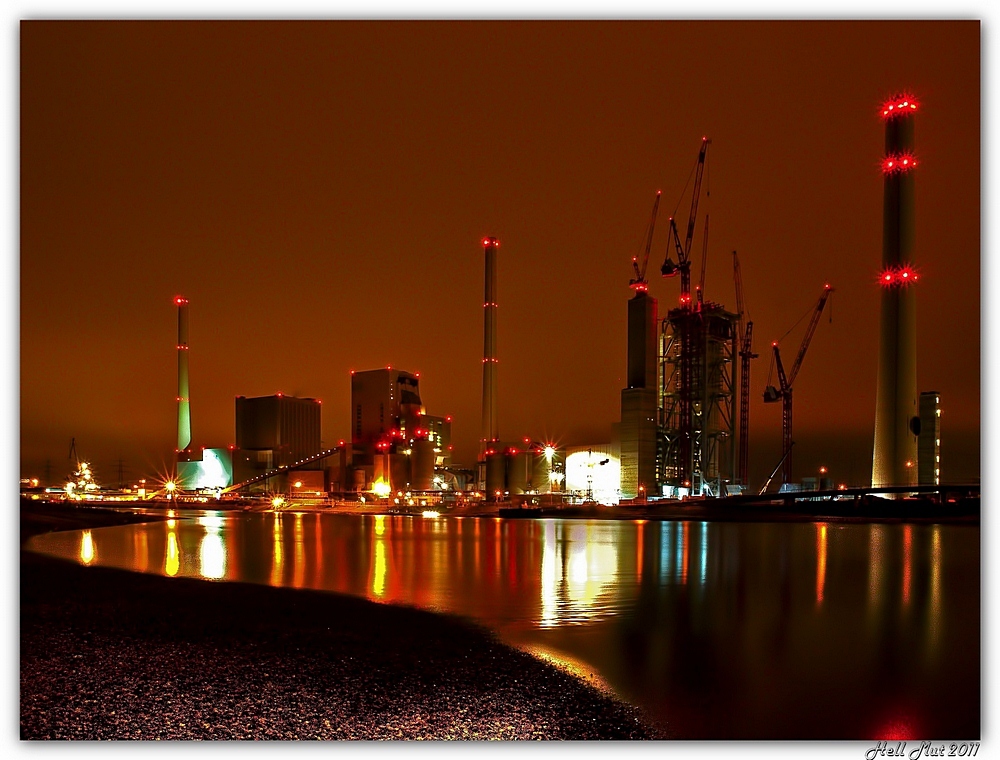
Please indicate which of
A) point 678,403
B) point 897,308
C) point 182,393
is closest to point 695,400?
point 678,403

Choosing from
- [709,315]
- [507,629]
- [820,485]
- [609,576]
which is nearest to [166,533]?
[609,576]

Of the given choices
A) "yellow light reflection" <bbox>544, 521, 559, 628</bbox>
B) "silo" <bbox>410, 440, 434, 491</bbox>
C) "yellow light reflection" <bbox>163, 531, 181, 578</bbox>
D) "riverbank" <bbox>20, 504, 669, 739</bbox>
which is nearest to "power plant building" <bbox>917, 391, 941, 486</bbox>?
"silo" <bbox>410, 440, 434, 491</bbox>

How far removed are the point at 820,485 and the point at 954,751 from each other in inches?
4542

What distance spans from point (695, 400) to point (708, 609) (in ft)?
265

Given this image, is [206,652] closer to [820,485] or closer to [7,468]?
[7,468]

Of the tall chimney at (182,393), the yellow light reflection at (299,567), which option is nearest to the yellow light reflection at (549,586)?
the yellow light reflection at (299,567)

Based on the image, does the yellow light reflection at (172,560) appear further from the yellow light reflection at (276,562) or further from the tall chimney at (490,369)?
the tall chimney at (490,369)

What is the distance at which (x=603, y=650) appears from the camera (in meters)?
14.5

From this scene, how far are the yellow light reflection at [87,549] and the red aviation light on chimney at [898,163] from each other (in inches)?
2676

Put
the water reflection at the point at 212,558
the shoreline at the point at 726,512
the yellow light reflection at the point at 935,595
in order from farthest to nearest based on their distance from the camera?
1. the shoreline at the point at 726,512
2. the water reflection at the point at 212,558
3. the yellow light reflection at the point at 935,595

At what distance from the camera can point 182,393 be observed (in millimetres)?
157250

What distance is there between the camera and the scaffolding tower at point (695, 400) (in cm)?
9800

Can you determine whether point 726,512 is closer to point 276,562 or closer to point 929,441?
point 929,441

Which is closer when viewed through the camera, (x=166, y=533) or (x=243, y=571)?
(x=243, y=571)
